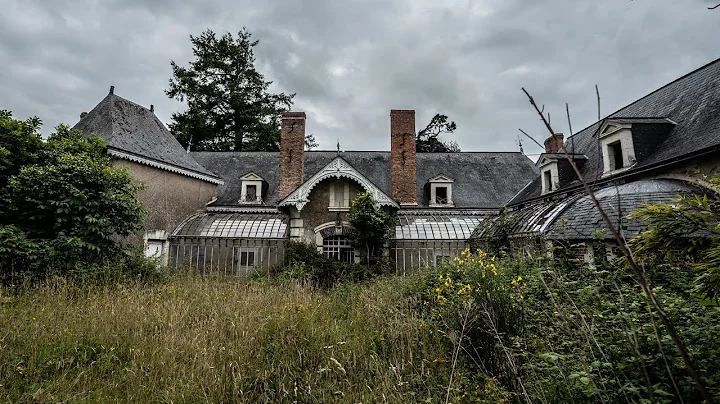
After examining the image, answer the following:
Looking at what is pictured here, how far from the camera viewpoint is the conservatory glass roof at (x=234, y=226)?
13.4m

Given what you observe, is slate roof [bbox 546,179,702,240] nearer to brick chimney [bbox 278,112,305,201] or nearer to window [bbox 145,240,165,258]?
brick chimney [bbox 278,112,305,201]

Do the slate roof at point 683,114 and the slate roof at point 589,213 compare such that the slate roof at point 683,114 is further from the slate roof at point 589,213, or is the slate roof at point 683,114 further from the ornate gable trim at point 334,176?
the ornate gable trim at point 334,176

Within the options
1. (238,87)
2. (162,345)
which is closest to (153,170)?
(162,345)

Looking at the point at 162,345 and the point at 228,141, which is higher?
the point at 228,141

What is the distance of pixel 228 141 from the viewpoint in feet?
94.6

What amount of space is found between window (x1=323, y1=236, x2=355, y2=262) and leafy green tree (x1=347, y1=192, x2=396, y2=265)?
52 centimetres

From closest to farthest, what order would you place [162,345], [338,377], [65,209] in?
[338,377]
[162,345]
[65,209]

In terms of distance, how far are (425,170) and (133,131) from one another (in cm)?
1358

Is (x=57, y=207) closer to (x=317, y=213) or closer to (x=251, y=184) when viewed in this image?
(x=317, y=213)

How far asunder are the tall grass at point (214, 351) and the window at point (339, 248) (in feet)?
21.3

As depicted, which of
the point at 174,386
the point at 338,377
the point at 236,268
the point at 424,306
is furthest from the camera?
the point at 236,268

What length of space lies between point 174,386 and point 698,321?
495cm

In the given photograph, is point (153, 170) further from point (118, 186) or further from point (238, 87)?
point (238, 87)

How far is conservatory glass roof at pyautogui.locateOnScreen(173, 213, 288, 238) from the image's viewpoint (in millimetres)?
13406
